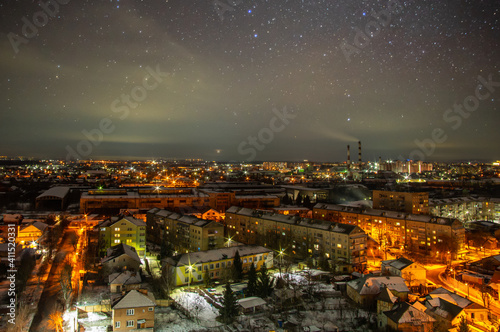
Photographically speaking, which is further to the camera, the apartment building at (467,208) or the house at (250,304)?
the apartment building at (467,208)

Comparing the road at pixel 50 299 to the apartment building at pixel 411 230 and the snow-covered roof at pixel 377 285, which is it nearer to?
the snow-covered roof at pixel 377 285

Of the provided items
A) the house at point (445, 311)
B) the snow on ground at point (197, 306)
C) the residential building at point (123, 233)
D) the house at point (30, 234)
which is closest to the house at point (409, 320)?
the house at point (445, 311)

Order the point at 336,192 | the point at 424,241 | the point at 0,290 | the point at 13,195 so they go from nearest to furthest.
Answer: the point at 0,290, the point at 424,241, the point at 13,195, the point at 336,192

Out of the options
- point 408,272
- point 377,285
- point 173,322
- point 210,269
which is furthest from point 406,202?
point 173,322

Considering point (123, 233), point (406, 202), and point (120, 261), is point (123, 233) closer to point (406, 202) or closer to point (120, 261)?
point (120, 261)

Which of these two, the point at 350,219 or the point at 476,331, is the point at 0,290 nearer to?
the point at 476,331

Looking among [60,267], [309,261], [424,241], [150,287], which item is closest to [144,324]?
[150,287]

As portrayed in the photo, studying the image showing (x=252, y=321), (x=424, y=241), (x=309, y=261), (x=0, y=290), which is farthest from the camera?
(x=424, y=241)
